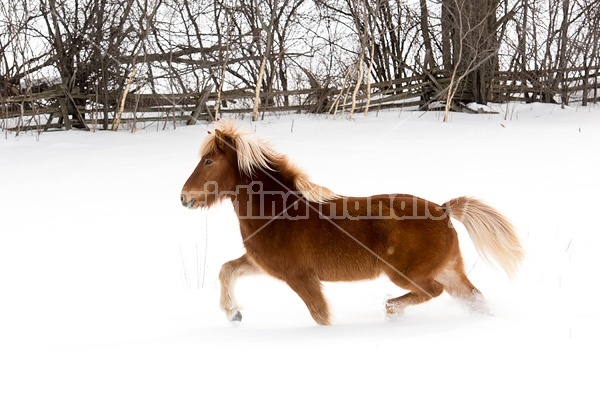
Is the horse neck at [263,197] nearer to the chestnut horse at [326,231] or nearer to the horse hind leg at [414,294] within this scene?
the chestnut horse at [326,231]

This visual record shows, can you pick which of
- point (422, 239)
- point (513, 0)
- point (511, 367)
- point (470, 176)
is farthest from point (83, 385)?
point (513, 0)

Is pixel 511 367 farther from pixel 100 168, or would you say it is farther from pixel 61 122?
pixel 61 122

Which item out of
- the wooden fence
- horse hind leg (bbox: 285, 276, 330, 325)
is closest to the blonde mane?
horse hind leg (bbox: 285, 276, 330, 325)

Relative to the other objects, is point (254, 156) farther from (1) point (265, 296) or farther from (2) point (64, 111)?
(2) point (64, 111)

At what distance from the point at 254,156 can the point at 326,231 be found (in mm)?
836

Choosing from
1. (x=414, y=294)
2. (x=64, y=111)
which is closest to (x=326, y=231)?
(x=414, y=294)

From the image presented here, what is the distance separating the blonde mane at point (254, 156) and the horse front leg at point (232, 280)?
0.69 meters

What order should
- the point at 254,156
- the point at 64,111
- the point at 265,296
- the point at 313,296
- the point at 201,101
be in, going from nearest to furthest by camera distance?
the point at 313,296
the point at 254,156
the point at 265,296
the point at 64,111
the point at 201,101

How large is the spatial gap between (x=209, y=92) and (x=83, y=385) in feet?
42.0

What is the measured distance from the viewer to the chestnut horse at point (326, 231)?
163 inches

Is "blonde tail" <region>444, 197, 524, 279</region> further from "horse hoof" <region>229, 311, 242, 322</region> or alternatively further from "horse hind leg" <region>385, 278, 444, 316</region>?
"horse hoof" <region>229, 311, 242, 322</region>

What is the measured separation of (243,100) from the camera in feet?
53.1

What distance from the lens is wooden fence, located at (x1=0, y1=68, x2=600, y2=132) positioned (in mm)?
14500

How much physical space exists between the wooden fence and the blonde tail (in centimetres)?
963
